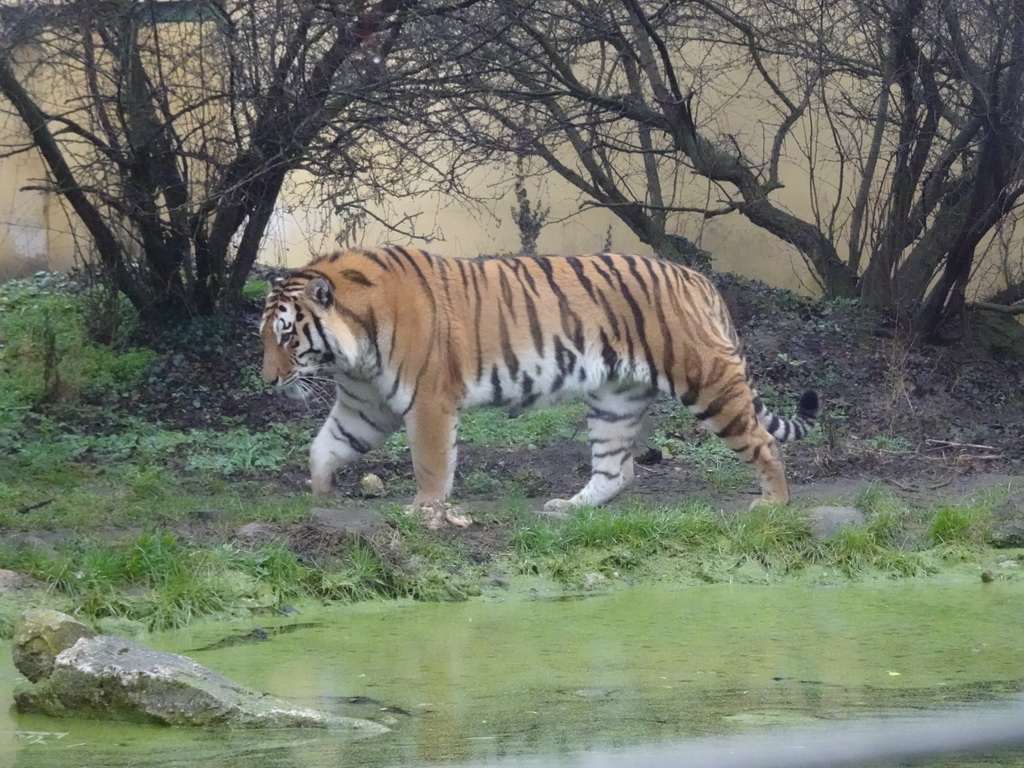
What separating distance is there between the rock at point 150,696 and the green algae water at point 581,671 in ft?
0.19

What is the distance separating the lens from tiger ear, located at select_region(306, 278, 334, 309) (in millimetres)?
6656

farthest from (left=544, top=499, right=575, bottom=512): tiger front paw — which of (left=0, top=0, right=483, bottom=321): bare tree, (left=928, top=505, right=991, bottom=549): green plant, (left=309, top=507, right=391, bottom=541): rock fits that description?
(left=0, top=0, right=483, bottom=321): bare tree

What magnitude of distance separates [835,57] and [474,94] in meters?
2.80

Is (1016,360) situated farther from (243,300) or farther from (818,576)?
(243,300)

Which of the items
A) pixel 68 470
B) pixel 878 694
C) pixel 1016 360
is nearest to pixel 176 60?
pixel 68 470

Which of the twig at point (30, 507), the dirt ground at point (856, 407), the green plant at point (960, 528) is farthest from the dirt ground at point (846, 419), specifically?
the twig at point (30, 507)

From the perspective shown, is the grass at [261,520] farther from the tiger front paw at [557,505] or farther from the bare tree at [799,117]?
the bare tree at [799,117]

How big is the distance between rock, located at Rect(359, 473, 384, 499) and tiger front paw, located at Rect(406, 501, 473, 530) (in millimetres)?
933

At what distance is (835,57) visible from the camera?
379 inches

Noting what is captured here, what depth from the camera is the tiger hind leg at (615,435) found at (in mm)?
7363

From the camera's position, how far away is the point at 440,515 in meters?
6.25

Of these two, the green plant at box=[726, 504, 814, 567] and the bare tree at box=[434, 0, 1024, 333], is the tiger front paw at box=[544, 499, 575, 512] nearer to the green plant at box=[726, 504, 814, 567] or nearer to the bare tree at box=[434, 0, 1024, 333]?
the green plant at box=[726, 504, 814, 567]

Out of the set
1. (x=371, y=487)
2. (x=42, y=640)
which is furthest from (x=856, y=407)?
(x=42, y=640)

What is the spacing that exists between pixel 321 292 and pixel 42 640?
121 inches
